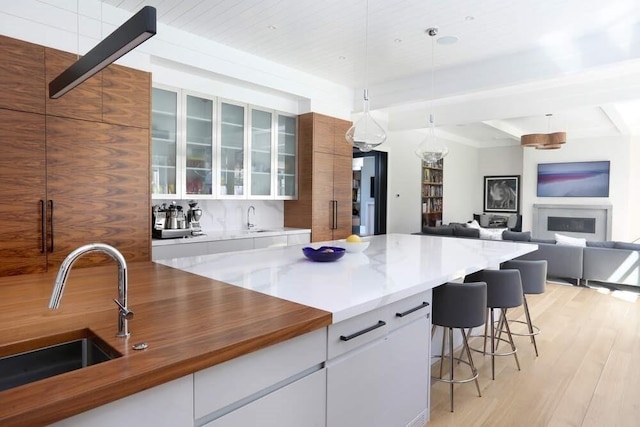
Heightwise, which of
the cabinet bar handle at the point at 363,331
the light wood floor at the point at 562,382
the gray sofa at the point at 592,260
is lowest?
the light wood floor at the point at 562,382

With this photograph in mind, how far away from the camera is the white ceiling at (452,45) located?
3.23m

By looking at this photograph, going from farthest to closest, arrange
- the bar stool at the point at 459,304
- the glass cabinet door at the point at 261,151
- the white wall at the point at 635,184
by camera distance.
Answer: the white wall at the point at 635,184, the glass cabinet door at the point at 261,151, the bar stool at the point at 459,304

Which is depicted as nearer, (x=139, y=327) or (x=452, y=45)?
(x=139, y=327)

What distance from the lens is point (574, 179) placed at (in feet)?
29.3

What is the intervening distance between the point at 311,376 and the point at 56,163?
2.63 m

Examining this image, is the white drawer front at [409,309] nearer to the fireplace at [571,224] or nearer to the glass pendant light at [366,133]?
the glass pendant light at [366,133]

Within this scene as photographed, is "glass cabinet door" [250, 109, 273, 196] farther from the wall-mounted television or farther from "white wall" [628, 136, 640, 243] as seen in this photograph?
"white wall" [628, 136, 640, 243]

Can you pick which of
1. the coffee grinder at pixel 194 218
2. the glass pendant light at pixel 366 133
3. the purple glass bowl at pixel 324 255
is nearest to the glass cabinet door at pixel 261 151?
the coffee grinder at pixel 194 218

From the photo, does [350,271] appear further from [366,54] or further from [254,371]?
[366,54]

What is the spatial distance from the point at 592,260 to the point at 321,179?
12.6 ft

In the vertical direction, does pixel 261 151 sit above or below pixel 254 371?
above

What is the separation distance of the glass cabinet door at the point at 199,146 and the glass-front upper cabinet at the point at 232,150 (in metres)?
0.14

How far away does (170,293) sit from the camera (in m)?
1.62

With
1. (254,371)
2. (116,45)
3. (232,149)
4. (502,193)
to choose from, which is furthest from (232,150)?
(502,193)
